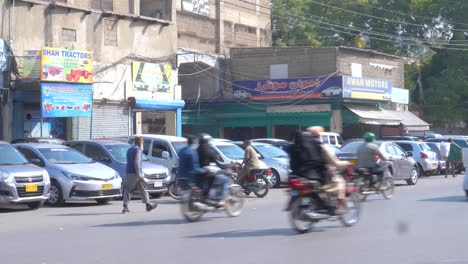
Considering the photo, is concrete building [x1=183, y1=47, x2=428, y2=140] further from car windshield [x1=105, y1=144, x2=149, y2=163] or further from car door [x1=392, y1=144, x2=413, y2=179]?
car windshield [x1=105, y1=144, x2=149, y2=163]

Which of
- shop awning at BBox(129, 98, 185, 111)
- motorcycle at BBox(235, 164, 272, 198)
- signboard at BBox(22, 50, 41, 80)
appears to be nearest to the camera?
motorcycle at BBox(235, 164, 272, 198)

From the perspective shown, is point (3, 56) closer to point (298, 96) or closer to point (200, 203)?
point (200, 203)

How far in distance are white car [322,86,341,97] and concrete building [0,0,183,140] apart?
29.6ft

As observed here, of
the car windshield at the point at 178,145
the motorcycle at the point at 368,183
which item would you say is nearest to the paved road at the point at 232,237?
the motorcycle at the point at 368,183

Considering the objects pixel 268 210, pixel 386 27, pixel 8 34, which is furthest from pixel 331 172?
pixel 386 27

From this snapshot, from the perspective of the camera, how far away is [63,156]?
21297mm

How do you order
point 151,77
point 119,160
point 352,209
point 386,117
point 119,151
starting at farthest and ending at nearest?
point 386,117
point 151,77
point 119,151
point 119,160
point 352,209

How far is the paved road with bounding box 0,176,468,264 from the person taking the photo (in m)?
11.2

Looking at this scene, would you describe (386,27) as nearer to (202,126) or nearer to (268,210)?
(202,126)

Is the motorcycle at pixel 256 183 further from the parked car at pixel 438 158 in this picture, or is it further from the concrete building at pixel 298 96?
the concrete building at pixel 298 96

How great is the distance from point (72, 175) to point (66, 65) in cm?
1230

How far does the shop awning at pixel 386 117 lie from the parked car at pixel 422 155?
464 inches

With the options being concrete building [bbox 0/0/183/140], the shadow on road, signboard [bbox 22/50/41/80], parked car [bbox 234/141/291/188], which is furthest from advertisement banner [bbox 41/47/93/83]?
the shadow on road

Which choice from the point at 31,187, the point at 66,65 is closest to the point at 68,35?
the point at 66,65
